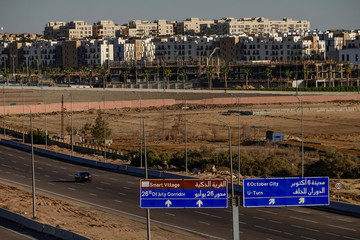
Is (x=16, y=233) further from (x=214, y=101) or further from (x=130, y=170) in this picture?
(x=214, y=101)

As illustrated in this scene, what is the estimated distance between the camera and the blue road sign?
3416cm

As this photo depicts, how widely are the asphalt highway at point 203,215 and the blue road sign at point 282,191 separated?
9705 mm

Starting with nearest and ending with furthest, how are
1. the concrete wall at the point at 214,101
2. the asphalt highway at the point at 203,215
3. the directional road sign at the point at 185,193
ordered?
the directional road sign at the point at 185,193 < the asphalt highway at the point at 203,215 < the concrete wall at the point at 214,101

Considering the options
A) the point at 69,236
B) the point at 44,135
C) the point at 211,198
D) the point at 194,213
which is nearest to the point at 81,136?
the point at 44,135

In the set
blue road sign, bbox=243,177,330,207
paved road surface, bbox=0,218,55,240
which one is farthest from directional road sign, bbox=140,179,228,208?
paved road surface, bbox=0,218,55,240

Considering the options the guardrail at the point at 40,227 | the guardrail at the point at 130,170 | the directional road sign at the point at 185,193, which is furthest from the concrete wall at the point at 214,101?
the directional road sign at the point at 185,193

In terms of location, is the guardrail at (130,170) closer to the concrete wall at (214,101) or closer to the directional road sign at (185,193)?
A: the directional road sign at (185,193)

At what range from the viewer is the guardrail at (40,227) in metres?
43.3

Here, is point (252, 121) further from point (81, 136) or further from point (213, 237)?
point (213, 237)

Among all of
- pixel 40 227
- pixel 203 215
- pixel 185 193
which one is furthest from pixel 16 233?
pixel 185 193

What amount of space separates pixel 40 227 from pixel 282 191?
18.0 metres

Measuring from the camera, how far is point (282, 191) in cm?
3422

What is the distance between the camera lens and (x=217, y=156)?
75.8 metres

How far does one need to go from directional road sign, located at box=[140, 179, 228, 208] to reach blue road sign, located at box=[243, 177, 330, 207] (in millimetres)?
1133
